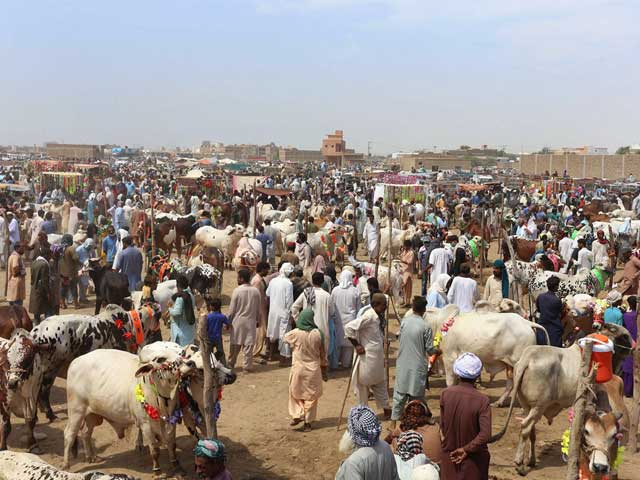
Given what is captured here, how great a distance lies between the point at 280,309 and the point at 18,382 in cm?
386

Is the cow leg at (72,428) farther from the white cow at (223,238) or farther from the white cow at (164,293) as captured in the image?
the white cow at (223,238)

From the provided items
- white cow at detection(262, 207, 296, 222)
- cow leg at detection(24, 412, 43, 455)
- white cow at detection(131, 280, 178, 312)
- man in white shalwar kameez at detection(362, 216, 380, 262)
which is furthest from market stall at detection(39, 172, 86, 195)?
cow leg at detection(24, 412, 43, 455)

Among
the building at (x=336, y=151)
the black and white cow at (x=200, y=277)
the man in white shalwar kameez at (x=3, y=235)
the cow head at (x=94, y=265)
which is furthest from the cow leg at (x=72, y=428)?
the building at (x=336, y=151)

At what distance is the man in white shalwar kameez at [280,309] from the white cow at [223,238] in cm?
678

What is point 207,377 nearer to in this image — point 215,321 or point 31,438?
point 31,438

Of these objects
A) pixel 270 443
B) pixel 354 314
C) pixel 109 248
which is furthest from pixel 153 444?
pixel 109 248

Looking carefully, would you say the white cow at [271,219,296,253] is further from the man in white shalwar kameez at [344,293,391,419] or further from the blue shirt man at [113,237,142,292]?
the man in white shalwar kameez at [344,293,391,419]

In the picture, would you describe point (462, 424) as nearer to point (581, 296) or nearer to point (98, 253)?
point (581, 296)

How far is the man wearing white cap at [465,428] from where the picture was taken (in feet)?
15.9

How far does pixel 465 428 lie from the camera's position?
16.1 ft

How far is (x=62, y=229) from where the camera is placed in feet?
69.5

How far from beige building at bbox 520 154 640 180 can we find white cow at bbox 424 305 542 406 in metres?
45.9

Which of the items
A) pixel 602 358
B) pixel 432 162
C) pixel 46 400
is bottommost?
pixel 46 400

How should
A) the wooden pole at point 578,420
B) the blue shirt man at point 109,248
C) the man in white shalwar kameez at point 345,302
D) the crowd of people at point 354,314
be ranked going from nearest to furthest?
the wooden pole at point 578,420
the crowd of people at point 354,314
the man in white shalwar kameez at point 345,302
the blue shirt man at point 109,248
